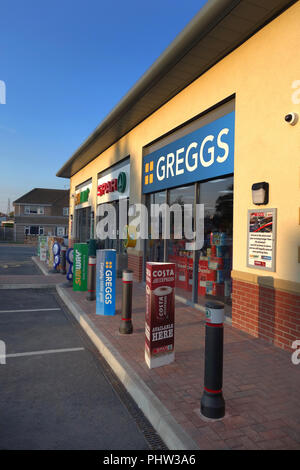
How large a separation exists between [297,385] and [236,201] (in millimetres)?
3442

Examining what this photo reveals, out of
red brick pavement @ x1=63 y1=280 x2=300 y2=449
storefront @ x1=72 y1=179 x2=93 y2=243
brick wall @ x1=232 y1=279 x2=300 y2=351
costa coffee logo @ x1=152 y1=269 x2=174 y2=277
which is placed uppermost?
storefront @ x1=72 y1=179 x2=93 y2=243

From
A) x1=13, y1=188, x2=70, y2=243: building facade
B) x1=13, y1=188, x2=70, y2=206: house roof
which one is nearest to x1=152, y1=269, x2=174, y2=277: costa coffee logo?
x1=13, y1=188, x2=70, y2=243: building facade

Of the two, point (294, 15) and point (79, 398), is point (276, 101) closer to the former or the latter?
point (294, 15)

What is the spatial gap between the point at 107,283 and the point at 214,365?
386 centimetres

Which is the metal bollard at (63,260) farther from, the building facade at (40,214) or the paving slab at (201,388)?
the building facade at (40,214)

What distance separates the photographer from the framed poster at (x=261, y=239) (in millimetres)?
5363

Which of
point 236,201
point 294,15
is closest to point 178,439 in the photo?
point 236,201

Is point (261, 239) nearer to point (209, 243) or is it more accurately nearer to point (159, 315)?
point (159, 315)

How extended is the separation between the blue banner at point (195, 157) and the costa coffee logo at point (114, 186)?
2.43 meters

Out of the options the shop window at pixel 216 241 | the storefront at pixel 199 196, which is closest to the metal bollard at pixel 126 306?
the storefront at pixel 199 196

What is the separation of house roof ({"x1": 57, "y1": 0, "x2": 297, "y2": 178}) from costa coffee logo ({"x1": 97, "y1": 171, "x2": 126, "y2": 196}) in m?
2.31

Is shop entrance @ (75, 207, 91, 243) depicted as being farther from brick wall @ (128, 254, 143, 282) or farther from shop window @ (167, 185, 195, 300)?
shop window @ (167, 185, 195, 300)

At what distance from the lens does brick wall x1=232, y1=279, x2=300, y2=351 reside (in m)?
4.93

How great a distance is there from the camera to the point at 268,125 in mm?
5477
